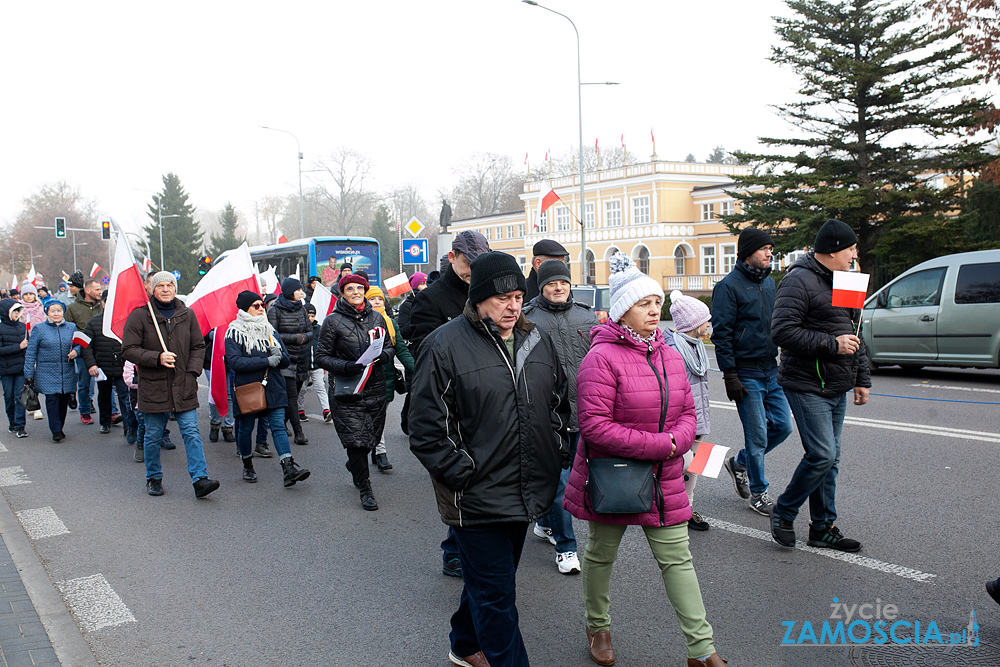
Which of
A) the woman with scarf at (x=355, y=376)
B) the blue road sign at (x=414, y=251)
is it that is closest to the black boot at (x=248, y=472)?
the woman with scarf at (x=355, y=376)

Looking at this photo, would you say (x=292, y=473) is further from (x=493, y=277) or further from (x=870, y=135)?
(x=870, y=135)

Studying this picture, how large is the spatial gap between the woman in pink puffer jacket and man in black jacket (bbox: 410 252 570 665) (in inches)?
11.4

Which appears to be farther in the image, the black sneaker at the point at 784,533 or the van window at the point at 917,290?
the van window at the point at 917,290

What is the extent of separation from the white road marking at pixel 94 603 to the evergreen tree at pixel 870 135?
26.1 meters

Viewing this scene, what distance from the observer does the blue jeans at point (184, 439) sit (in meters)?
7.18

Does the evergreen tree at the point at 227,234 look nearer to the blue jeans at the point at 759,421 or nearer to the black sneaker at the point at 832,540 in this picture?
the blue jeans at the point at 759,421

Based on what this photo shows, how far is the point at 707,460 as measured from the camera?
3836 millimetres

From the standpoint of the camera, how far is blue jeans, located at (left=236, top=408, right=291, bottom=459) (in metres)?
7.49

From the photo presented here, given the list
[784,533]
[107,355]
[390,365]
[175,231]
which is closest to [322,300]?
[107,355]

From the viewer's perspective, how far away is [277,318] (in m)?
9.88

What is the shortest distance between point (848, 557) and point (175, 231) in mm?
84046

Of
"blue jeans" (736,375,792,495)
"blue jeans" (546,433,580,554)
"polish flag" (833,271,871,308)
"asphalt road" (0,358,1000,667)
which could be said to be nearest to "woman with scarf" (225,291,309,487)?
"asphalt road" (0,358,1000,667)

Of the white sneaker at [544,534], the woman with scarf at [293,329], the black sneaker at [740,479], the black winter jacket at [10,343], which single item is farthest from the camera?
the black winter jacket at [10,343]

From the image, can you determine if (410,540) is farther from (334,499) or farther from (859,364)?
(859,364)
